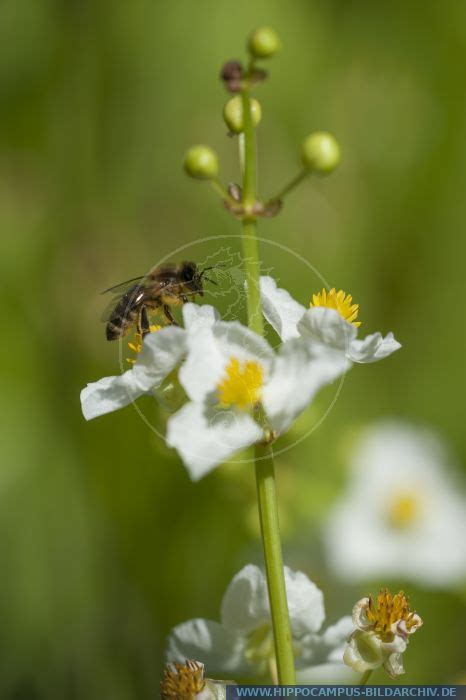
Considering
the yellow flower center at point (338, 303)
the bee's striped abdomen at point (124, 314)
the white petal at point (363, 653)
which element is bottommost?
the white petal at point (363, 653)

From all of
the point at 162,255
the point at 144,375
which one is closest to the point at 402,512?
the point at 162,255

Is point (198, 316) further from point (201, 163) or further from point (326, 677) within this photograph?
point (326, 677)

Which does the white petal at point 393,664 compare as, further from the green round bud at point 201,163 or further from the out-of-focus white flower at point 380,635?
the green round bud at point 201,163

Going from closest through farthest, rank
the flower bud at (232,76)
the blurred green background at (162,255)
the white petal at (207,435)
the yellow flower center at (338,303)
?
1. the white petal at (207,435)
2. the flower bud at (232,76)
3. the yellow flower center at (338,303)
4. the blurred green background at (162,255)

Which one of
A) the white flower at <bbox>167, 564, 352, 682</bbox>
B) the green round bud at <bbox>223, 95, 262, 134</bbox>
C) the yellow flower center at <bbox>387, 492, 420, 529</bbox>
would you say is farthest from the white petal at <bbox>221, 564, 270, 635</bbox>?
the yellow flower center at <bbox>387, 492, 420, 529</bbox>

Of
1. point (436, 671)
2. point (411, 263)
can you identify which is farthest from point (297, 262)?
point (436, 671)

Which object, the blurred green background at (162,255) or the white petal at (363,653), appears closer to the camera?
the white petal at (363,653)

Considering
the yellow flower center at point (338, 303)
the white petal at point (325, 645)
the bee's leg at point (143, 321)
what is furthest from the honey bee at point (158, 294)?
the white petal at point (325, 645)
